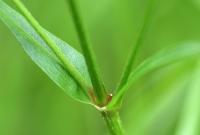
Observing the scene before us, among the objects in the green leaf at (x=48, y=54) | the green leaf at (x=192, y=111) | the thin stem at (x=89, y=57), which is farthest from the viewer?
the green leaf at (x=192, y=111)

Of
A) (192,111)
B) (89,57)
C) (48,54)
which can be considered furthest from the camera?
(192,111)

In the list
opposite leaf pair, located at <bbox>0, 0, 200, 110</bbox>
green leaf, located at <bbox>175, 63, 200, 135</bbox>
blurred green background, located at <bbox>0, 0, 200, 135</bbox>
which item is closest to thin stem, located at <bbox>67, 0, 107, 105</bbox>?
opposite leaf pair, located at <bbox>0, 0, 200, 110</bbox>

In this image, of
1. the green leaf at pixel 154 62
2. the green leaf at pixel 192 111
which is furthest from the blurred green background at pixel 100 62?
the green leaf at pixel 154 62

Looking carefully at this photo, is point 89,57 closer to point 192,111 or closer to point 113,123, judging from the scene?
point 113,123

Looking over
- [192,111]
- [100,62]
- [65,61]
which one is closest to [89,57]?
[65,61]

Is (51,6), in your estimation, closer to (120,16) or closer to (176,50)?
(120,16)

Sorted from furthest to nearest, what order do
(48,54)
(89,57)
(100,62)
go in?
(100,62) → (48,54) → (89,57)

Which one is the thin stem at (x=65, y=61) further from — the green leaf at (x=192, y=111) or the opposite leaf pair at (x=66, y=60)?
the green leaf at (x=192, y=111)
